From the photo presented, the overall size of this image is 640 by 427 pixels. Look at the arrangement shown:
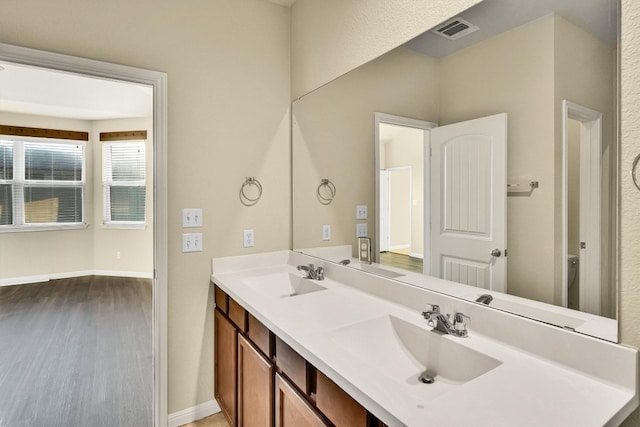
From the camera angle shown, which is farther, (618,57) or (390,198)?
(390,198)

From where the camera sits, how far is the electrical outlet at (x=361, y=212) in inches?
75.1

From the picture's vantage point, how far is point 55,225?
573 centimetres

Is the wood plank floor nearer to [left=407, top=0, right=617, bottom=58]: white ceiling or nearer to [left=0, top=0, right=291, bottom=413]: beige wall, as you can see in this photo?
[left=0, top=0, right=291, bottom=413]: beige wall

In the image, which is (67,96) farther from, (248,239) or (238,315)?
(238,315)

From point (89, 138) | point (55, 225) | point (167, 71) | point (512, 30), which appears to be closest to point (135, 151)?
point (89, 138)

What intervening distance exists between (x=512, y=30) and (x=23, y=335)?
452cm

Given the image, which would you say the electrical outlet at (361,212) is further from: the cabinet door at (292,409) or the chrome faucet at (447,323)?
the cabinet door at (292,409)

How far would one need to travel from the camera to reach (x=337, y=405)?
3.23 feet

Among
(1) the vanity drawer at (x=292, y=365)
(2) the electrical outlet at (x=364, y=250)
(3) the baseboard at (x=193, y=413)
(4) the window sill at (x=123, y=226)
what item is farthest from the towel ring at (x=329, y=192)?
(4) the window sill at (x=123, y=226)

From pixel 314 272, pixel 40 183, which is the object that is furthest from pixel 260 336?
pixel 40 183

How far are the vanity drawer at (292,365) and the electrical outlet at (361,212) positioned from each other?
33.2 inches

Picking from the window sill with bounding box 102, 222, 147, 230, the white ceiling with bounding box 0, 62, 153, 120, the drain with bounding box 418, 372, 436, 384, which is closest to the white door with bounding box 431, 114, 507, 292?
the drain with bounding box 418, 372, 436, 384

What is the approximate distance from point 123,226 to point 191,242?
4633 mm

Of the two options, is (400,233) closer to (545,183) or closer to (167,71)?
(545,183)
